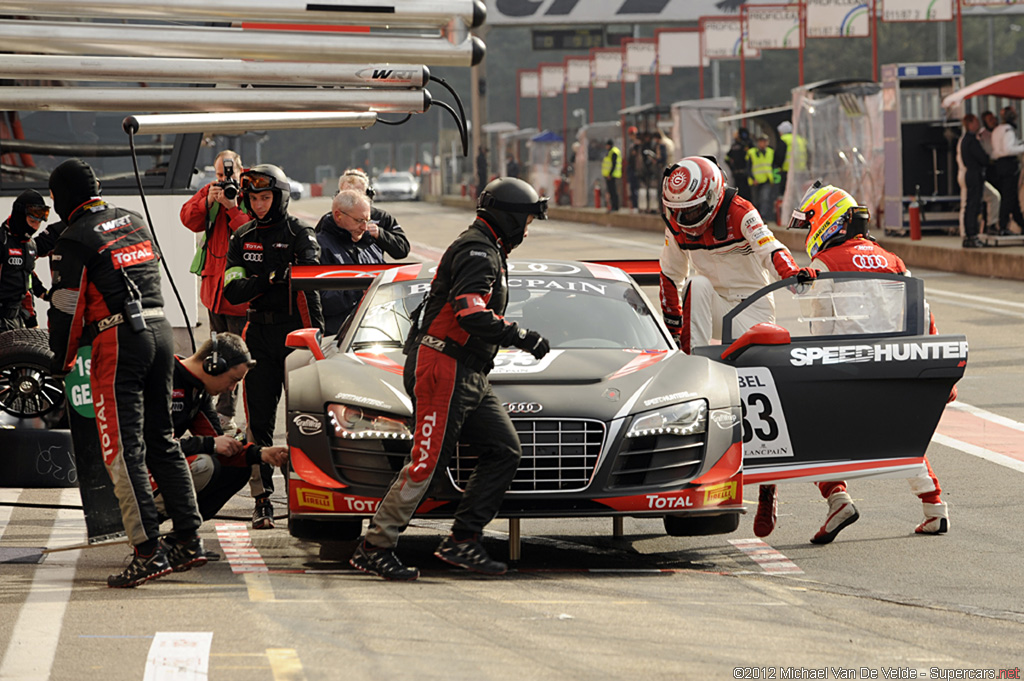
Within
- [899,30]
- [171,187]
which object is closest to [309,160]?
[899,30]

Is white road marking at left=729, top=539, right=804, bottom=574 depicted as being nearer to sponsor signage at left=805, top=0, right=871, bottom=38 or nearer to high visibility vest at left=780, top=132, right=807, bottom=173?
high visibility vest at left=780, top=132, right=807, bottom=173

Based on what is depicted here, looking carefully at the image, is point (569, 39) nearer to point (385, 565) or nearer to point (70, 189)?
point (70, 189)

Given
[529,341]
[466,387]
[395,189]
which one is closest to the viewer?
[529,341]

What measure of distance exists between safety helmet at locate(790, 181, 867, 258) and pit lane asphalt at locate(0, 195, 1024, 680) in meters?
1.21

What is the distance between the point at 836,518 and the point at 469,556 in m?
1.93

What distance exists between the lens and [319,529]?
704cm

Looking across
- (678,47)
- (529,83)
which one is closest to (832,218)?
(678,47)

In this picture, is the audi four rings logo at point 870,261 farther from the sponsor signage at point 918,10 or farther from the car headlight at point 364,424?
the sponsor signage at point 918,10

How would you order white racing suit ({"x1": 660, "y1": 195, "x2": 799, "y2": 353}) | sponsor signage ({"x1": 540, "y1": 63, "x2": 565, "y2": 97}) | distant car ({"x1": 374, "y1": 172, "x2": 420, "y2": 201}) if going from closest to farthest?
1. white racing suit ({"x1": 660, "y1": 195, "x2": 799, "y2": 353})
2. sponsor signage ({"x1": 540, "y1": 63, "x2": 565, "y2": 97})
3. distant car ({"x1": 374, "y1": 172, "x2": 420, "y2": 201})

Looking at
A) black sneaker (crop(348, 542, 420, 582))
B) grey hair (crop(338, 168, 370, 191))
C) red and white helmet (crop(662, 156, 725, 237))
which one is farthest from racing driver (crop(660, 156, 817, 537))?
grey hair (crop(338, 168, 370, 191))

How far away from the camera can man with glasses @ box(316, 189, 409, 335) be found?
1010cm

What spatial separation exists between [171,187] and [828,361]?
35.6 ft

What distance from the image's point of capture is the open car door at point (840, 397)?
7473mm

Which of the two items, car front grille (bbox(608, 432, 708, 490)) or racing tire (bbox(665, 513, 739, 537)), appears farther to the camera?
racing tire (bbox(665, 513, 739, 537))
